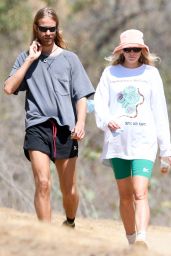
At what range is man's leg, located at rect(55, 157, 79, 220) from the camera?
300 inches

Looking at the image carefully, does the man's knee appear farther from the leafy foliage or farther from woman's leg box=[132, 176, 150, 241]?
the leafy foliage

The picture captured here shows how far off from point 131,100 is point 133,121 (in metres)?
0.17

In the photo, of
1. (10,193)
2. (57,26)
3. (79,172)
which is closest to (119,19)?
(79,172)

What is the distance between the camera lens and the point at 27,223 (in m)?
6.41

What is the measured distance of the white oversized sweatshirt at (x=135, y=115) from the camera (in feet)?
23.3

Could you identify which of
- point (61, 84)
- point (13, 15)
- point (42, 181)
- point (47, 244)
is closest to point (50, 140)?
point (42, 181)

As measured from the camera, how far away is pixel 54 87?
24.7 ft

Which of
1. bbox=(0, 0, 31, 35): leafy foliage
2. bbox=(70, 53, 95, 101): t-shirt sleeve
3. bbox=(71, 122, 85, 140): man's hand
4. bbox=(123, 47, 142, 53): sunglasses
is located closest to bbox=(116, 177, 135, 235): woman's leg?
bbox=(71, 122, 85, 140): man's hand

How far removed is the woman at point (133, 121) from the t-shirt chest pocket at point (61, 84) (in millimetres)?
396

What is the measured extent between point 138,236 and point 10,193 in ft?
21.0

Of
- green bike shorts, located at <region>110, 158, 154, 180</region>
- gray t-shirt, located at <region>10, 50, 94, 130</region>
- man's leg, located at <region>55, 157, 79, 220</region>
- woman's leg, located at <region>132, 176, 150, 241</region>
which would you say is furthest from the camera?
man's leg, located at <region>55, 157, 79, 220</region>

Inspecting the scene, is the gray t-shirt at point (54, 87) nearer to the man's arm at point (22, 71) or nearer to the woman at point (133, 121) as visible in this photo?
the man's arm at point (22, 71)

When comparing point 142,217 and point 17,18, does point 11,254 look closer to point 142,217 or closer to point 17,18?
point 142,217

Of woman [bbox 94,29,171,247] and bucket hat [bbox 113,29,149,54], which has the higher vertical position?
bucket hat [bbox 113,29,149,54]
